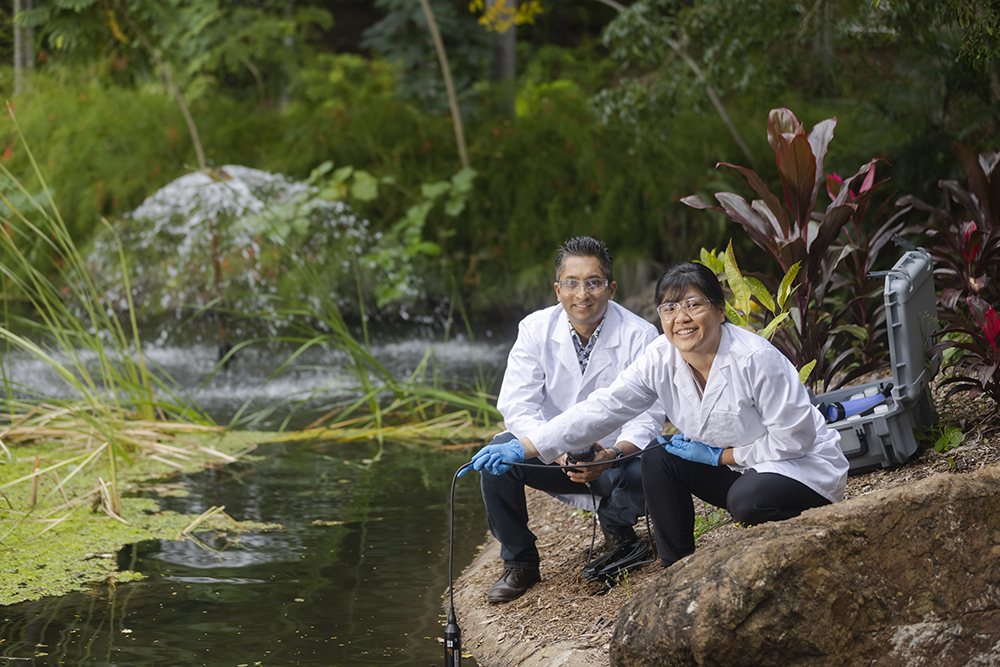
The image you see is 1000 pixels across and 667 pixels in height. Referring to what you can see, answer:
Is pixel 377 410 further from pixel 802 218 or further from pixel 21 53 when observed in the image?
pixel 21 53

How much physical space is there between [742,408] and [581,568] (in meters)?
0.86

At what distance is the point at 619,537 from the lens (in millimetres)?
2789

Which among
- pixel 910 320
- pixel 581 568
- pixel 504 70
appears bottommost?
pixel 581 568

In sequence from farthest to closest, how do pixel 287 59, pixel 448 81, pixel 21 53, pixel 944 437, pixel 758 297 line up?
pixel 287 59
pixel 21 53
pixel 448 81
pixel 758 297
pixel 944 437

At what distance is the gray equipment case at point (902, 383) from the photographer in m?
2.77

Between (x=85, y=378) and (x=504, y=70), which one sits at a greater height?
(x=504, y=70)

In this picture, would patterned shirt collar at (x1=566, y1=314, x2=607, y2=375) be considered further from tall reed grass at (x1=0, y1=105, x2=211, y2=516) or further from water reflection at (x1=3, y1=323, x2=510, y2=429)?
water reflection at (x1=3, y1=323, x2=510, y2=429)

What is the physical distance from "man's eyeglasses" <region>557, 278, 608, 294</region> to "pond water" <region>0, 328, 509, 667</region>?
1.07 metres

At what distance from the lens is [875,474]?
2992 millimetres

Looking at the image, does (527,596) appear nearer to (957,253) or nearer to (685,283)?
(685,283)

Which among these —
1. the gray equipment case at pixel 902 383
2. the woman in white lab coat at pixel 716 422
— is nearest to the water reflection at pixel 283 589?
the woman in white lab coat at pixel 716 422

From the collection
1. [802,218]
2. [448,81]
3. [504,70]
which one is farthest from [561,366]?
[504,70]

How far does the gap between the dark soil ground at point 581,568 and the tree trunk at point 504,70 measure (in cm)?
629

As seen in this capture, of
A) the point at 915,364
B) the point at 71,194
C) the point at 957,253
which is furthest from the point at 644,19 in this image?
the point at 71,194
